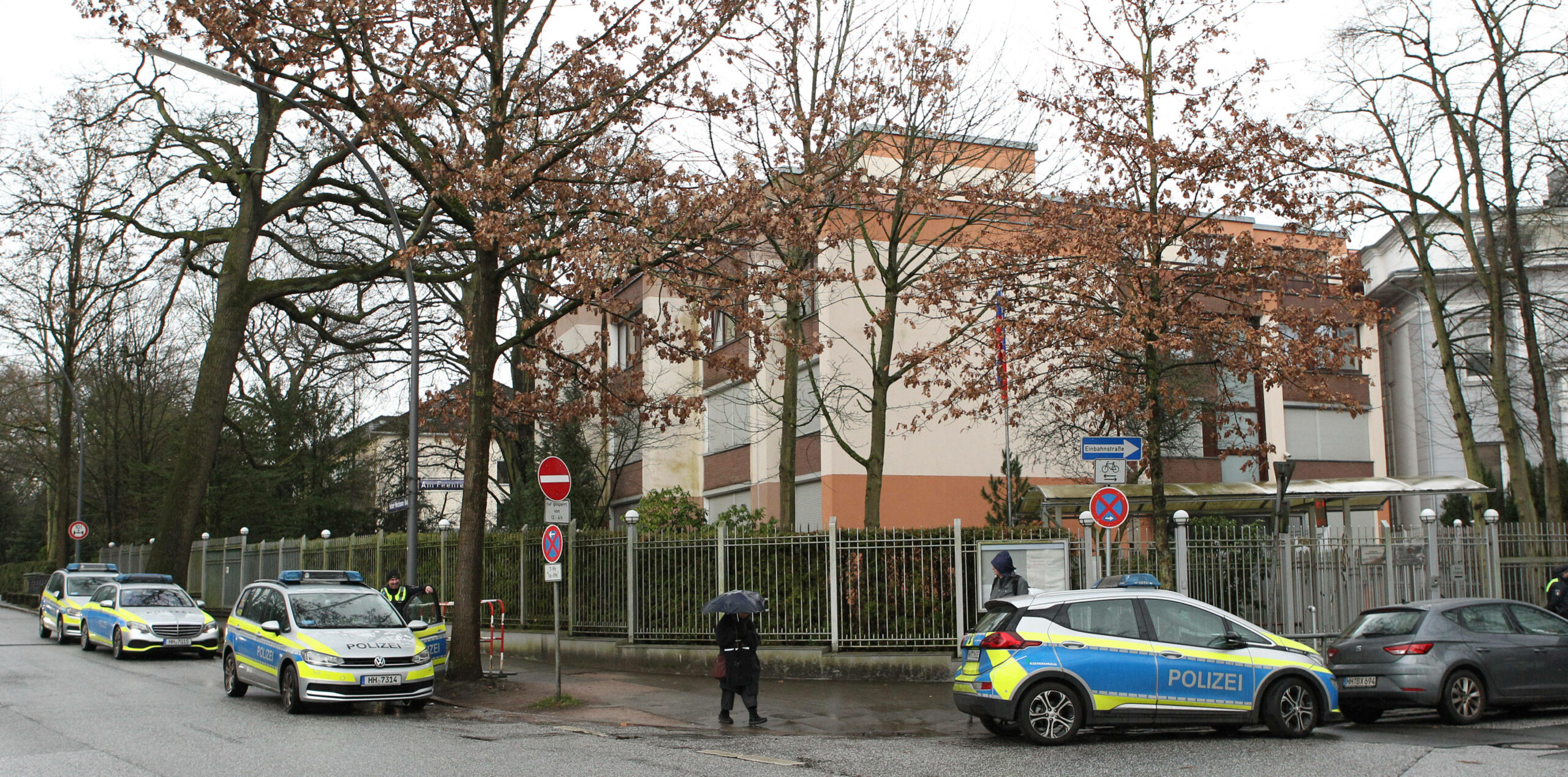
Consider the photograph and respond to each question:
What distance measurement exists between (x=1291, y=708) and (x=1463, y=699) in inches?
97.9

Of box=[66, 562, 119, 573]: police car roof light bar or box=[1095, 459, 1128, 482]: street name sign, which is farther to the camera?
box=[66, 562, 119, 573]: police car roof light bar

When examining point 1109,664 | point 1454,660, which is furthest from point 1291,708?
point 1454,660

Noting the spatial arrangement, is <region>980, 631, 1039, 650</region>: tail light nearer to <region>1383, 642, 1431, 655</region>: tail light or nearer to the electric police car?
<region>1383, 642, 1431, 655</region>: tail light

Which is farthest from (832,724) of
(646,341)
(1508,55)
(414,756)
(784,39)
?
(1508,55)

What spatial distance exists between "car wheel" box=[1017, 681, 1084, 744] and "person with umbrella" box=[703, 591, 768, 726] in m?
3.03

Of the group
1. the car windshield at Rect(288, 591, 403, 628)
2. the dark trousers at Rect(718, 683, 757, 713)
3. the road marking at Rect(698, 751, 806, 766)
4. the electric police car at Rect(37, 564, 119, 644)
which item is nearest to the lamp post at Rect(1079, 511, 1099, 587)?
the dark trousers at Rect(718, 683, 757, 713)

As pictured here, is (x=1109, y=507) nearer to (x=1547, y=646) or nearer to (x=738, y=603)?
(x=1547, y=646)

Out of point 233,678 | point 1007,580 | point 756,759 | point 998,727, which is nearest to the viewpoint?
point 756,759

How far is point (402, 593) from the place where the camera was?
1780 cm

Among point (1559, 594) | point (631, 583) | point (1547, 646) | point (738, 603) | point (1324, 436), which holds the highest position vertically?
point (1324, 436)

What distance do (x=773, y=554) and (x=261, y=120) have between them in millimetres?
16497

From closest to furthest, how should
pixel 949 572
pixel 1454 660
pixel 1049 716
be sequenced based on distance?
pixel 1049 716 → pixel 1454 660 → pixel 949 572

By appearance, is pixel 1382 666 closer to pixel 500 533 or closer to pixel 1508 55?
pixel 1508 55

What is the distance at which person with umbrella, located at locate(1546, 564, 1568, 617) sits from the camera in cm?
1500
